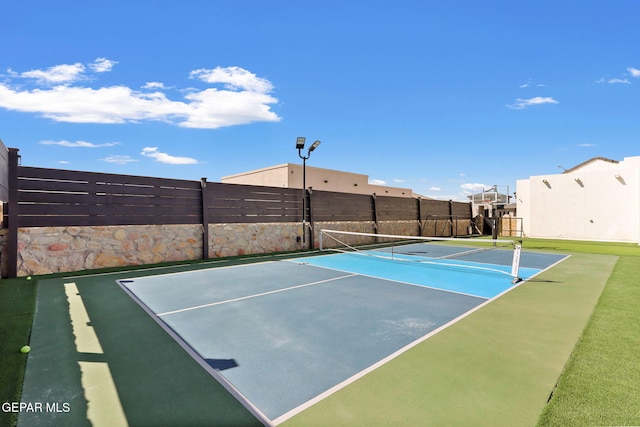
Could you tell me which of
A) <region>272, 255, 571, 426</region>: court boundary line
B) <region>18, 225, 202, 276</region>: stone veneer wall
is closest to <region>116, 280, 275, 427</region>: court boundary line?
<region>272, 255, 571, 426</region>: court boundary line

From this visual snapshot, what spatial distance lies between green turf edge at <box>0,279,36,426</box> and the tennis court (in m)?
0.11

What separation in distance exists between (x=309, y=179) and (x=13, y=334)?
21025 millimetres

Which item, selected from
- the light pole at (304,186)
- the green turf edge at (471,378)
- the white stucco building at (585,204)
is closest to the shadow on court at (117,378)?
the green turf edge at (471,378)

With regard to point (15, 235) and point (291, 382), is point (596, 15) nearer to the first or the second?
point (291, 382)

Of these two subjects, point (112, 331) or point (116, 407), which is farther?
point (112, 331)

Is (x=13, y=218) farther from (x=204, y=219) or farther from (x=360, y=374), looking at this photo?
(x=360, y=374)

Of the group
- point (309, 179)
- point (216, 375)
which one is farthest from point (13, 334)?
point (309, 179)

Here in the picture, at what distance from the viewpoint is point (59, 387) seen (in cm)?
266

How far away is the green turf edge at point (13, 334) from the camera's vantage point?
2537mm

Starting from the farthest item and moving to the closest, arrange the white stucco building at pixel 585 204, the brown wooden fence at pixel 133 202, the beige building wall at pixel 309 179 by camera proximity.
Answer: the beige building wall at pixel 309 179
the white stucco building at pixel 585 204
the brown wooden fence at pixel 133 202

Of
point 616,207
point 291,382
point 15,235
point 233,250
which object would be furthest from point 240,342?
point 616,207

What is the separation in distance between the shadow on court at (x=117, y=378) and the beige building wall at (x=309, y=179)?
1770 cm

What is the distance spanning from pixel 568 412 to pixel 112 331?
483cm

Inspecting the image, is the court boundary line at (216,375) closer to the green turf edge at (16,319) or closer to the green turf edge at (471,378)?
the green turf edge at (471,378)
